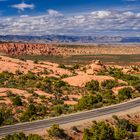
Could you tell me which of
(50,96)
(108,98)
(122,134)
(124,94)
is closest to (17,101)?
(50,96)

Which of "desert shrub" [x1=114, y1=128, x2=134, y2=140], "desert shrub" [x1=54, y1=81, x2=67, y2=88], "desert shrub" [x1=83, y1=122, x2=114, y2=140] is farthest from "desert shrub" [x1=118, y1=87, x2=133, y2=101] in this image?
"desert shrub" [x1=83, y1=122, x2=114, y2=140]

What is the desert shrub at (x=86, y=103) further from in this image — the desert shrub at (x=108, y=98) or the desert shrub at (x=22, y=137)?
the desert shrub at (x=22, y=137)

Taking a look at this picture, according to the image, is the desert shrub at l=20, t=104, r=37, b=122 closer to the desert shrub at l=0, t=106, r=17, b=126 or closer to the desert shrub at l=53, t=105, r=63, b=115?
the desert shrub at l=0, t=106, r=17, b=126

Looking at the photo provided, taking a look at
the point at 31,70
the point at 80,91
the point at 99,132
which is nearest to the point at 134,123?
the point at 99,132

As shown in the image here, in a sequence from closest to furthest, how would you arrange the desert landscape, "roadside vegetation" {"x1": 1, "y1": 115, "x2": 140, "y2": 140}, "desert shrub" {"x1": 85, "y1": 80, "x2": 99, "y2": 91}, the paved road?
"roadside vegetation" {"x1": 1, "y1": 115, "x2": 140, "y2": 140} → the paved road → the desert landscape → "desert shrub" {"x1": 85, "y1": 80, "x2": 99, "y2": 91}

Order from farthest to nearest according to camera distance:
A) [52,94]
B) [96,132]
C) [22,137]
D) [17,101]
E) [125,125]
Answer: [52,94]
[17,101]
[125,125]
[96,132]
[22,137]

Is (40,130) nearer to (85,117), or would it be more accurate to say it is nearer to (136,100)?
(85,117)

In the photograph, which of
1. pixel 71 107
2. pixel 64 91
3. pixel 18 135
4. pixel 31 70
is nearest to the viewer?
pixel 18 135

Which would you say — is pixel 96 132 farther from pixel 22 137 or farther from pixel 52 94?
pixel 52 94

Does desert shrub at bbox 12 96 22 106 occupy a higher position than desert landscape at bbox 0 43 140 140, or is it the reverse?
desert shrub at bbox 12 96 22 106
